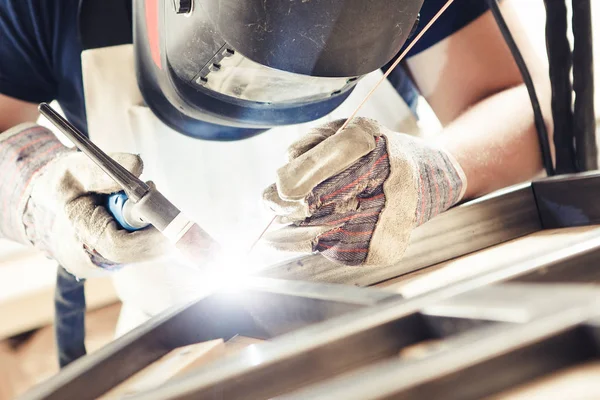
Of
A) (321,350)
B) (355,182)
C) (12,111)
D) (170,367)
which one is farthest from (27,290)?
(321,350)

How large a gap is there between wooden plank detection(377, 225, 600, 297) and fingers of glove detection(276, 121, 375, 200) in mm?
166

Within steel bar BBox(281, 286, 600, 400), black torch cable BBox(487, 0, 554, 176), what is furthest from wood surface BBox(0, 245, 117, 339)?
steel bar BBox(281, 286, 600, 400)

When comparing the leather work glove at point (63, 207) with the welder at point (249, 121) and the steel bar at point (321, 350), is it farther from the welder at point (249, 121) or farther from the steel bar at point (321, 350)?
the steel bar at point (321, 350)

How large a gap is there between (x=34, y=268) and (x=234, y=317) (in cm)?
145

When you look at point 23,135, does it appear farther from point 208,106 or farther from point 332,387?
point 332,387

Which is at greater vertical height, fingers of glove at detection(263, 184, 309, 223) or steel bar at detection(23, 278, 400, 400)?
fingers of glove at detection(263, 184, 309, 223)

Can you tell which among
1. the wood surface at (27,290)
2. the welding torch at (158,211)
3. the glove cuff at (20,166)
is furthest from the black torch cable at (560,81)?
the wood surface at (27,290)

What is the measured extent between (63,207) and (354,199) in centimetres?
43

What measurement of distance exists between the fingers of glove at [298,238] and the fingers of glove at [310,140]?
98mm

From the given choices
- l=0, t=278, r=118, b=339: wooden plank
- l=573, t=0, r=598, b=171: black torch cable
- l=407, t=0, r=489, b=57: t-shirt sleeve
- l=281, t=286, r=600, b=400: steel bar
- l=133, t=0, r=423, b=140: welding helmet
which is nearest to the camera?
l=281, t=286, r=600, b=400: steel bar

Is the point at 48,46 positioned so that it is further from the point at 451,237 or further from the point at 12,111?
Result: the point at 451,237

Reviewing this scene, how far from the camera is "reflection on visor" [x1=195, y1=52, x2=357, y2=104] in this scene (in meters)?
0.57

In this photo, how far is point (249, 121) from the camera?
795mm

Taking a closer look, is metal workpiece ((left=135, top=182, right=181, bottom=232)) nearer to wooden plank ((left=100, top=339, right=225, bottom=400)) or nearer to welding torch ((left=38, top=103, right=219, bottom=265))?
welding torch ((left=38, top=103, right=219, bottom=265))
